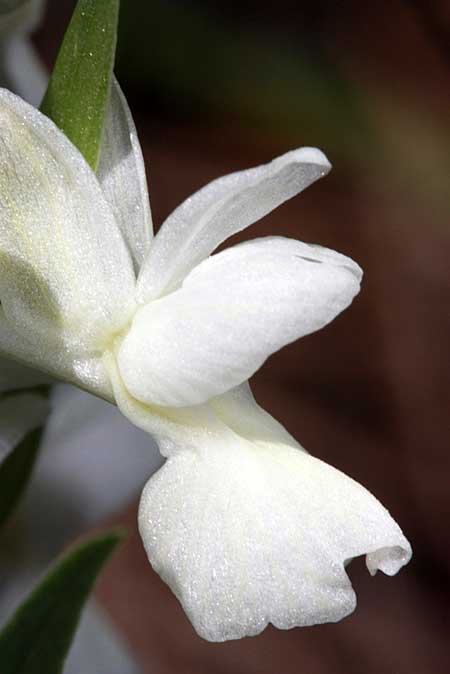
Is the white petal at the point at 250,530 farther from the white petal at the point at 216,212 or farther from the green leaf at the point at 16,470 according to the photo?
the green leaf at the point at 16,470

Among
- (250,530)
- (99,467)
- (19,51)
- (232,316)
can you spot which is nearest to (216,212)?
(232,316)

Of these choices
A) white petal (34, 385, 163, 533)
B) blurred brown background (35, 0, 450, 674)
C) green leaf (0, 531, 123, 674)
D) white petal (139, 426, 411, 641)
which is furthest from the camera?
blurred brown background (35, 0, 450, 674)

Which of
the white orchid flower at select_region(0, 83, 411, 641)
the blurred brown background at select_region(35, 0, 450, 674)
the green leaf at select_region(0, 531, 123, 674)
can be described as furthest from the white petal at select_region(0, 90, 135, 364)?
the blurred brown background at select_region(35, 0, 450, 674)

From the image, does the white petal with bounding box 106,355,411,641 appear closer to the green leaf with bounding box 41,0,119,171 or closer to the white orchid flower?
the white orchid flower

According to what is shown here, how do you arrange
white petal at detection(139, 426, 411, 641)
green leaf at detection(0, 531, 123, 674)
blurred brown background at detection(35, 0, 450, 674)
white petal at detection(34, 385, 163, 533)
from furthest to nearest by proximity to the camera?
blurred brown background at detection(35, 0, 450, 674), white petal at detection(34, 385, 163, 533), green leaf at detection(0, 531, 123, 674), white petal at detection(139, 426, 411, 641)

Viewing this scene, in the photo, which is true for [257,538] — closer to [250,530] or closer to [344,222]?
[250,530]

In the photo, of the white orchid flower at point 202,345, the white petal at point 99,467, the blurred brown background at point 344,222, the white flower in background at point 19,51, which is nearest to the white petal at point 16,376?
the white orchid flower at point 202,345
